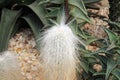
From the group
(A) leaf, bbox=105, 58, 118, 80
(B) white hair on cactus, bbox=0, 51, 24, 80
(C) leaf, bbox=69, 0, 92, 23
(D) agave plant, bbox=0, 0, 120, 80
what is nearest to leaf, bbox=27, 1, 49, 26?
(D) agave plant, bbox=0, 0, 120, 80

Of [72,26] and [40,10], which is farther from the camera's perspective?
[40,10]

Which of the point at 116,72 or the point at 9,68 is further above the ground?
the point at 9,68

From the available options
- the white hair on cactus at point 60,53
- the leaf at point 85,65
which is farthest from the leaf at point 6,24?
the leaf at point 85,65

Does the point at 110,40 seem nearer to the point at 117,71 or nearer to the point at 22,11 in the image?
the point at 117,71

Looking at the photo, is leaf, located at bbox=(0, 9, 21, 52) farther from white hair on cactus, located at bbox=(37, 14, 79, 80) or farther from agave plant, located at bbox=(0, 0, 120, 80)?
white hair on cactus, located at bbox=(37, 14, 79, 80)

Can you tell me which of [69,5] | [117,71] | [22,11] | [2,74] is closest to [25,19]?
[22,11]

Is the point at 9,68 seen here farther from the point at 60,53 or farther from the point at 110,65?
the point at 110,65

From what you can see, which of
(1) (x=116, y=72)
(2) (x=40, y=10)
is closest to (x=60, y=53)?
(1) (x=116, y=72)
